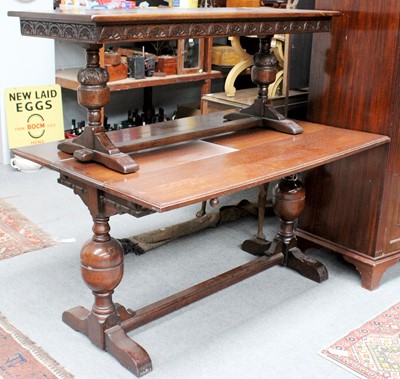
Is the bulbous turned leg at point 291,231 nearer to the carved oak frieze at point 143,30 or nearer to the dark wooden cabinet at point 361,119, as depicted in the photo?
the dark wooden cabinet at point 361,119

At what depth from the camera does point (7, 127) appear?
441 cm

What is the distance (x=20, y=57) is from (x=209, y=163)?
2791mm

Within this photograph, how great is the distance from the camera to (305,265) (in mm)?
2971

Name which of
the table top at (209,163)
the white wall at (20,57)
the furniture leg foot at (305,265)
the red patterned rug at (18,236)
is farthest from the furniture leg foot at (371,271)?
the white wall at (20,57)

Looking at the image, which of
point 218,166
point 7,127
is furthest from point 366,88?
point 7,127

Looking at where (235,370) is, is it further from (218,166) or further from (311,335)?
(218,166)

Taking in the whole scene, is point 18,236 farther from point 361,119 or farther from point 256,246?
point 361,119

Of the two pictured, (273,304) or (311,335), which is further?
(273,304)

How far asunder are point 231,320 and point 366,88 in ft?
3.91

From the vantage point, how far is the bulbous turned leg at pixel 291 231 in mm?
2904

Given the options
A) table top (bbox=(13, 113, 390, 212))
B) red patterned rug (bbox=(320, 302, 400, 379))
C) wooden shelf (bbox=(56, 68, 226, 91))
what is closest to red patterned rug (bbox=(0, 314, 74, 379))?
table top (bbox=(13, 113, 390, 212))

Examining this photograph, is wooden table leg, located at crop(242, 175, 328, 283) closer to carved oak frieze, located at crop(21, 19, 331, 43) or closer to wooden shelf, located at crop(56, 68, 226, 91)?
carved oak frieze, located at crop(21, 19, 331, 43)

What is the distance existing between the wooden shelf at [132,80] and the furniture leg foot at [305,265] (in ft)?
6.69

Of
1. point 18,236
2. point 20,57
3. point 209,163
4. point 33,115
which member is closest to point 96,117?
point 209,163
